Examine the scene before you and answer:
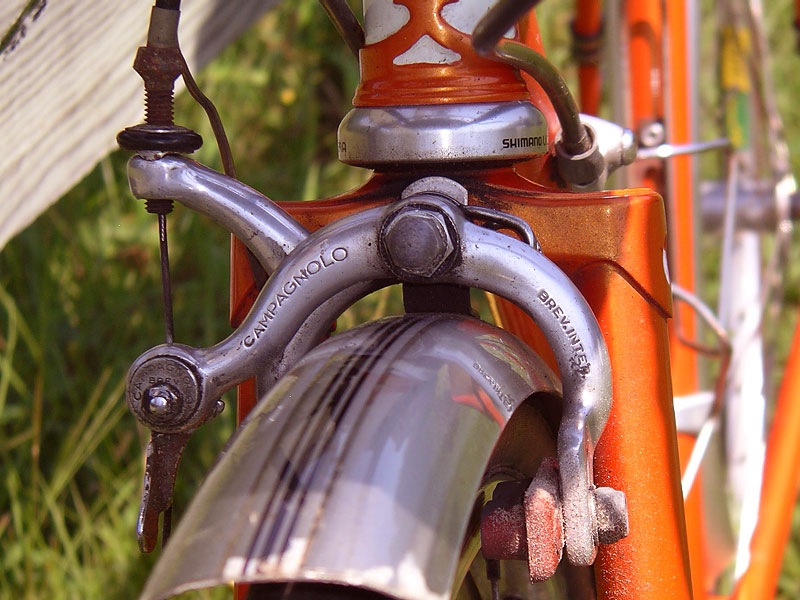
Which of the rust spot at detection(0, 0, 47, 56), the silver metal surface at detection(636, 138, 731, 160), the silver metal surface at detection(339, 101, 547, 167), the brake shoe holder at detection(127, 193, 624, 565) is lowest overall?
the silver metal surface at detection(636, 138, 731, 160)

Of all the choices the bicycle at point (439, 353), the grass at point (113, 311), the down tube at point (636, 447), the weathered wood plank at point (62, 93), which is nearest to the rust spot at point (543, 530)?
the bicycle at point (439, 353)

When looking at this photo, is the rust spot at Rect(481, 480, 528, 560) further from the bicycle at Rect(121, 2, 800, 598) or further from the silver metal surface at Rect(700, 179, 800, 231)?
the silver metal surface at Rect(700, 179, 800, 231)

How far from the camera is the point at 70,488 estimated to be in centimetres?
131

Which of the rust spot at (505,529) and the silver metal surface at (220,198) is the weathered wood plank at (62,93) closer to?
the silver metal surface at (220,198)

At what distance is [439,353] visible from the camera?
504mm

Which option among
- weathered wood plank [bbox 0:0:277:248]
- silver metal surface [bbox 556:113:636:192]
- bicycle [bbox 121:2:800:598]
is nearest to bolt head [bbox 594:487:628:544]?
bicycle [bbox 121:2:800:598]

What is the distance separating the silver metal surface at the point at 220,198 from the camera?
58 cm

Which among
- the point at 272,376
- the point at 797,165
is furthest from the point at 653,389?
the point at 797,165

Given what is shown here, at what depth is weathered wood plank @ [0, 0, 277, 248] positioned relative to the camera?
0.77 m

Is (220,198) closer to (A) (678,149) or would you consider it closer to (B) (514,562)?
(B) (514,562)

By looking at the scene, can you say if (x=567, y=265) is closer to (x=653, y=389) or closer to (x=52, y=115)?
(x=653, y=389)

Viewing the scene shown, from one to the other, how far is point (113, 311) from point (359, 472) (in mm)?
1092

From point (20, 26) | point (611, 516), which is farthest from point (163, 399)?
point (20, 26)

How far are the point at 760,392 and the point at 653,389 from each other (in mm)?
696
